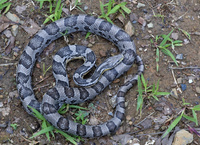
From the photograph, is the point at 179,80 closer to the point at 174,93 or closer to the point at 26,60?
the point at 174,93

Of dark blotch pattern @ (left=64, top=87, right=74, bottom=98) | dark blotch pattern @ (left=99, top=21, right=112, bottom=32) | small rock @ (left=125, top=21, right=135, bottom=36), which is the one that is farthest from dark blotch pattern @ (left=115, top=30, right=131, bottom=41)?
dark blotch pattern @ (left=64, top=87, right=74, bottom=98)

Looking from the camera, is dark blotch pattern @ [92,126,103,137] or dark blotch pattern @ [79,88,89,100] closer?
dark blotch pattern @ [92,126,103,137]

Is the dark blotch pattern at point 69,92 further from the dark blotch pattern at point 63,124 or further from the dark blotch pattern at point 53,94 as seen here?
the dark blotch pattern at point 63,124

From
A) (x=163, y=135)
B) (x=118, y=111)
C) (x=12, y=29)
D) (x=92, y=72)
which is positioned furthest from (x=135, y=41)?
(x=12, y=29)

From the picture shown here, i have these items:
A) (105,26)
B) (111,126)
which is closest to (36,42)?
(105,26)

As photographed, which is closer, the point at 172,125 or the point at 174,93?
the point at 172,125

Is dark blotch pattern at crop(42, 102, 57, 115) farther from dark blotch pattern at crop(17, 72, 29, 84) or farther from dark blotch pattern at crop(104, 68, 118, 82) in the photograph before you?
dark blotch pattern at crop(104, 68, 118, 82)
